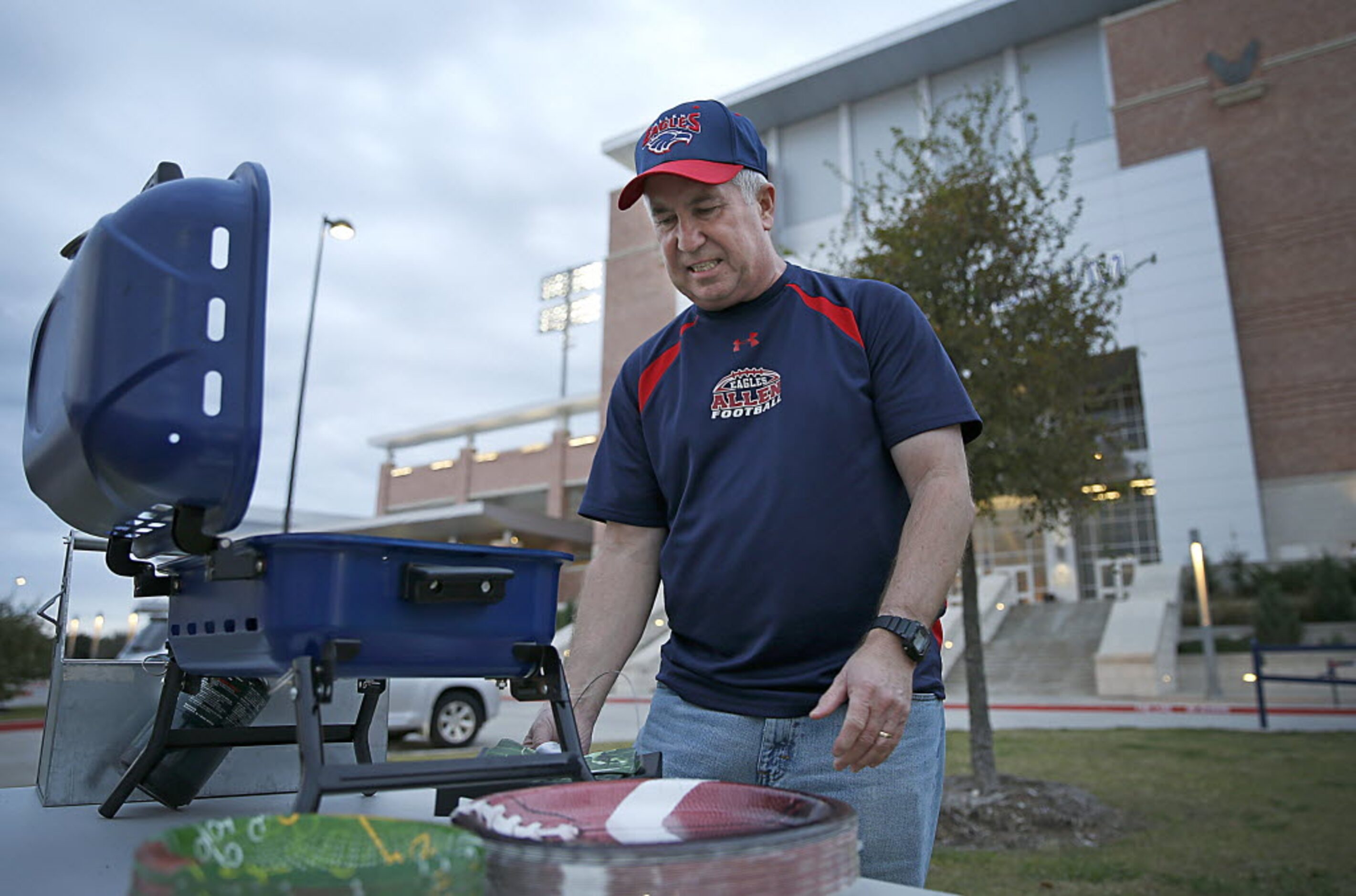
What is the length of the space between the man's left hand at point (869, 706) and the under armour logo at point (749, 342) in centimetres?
68

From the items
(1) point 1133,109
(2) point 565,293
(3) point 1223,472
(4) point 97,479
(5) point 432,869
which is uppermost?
(2) point 565,293

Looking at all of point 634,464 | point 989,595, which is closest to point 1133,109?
point 989,595

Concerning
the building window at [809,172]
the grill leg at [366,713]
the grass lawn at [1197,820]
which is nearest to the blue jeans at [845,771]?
the grill leg at [366,713]

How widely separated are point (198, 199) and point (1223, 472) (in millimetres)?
30492

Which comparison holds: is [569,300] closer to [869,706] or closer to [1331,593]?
[1331,593]

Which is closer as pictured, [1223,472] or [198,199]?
[198,199]

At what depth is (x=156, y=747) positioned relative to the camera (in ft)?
5.23

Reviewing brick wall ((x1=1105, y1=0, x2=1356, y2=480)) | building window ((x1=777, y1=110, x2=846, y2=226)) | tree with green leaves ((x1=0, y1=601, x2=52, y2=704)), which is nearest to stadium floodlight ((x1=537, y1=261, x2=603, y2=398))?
building window ((x1=777, y1=110, x2=846, y2=226))

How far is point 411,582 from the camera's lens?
1066 mm

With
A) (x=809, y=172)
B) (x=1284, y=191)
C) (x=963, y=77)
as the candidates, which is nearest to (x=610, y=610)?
(x=1284, y=191)

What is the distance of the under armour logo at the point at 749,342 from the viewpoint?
5.80 ft

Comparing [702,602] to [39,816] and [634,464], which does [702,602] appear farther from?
[39,816]

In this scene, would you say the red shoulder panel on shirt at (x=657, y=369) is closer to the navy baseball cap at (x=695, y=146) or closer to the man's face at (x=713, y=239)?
the man's face at (x=713, y=239)

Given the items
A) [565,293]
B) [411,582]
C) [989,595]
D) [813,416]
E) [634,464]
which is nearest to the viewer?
[411,582]
